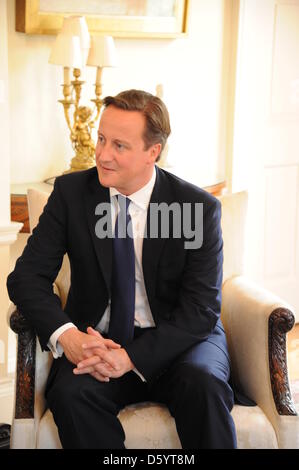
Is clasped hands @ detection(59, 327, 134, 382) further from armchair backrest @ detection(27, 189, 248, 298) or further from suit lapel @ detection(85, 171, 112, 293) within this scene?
armchair backrest @ detection(27, 189, 248, 298)

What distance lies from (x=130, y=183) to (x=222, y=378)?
66 cm

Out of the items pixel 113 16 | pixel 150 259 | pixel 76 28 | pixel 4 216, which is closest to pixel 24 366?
pixel 150 259

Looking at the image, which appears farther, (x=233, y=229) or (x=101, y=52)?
(x=101, y=52)

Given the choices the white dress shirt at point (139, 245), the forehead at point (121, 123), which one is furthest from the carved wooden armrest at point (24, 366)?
the forehead at point (121, 123)

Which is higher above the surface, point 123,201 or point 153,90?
point 153,90

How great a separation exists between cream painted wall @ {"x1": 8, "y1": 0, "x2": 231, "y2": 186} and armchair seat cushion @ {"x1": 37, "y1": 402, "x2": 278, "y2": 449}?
1.63m

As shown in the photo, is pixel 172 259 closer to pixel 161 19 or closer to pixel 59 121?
pixel 59 121

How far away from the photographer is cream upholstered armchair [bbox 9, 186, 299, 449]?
2.15m

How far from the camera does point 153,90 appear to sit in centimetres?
388

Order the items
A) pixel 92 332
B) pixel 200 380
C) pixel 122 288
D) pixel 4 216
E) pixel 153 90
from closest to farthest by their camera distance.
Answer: pixel 200 380, pixel 92 332, pixel 122 288, pixel 4 216, pixel 153 90

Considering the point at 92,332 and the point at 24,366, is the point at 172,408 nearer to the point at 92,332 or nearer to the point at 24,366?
the point at 92,332

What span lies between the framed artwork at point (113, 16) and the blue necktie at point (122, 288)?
1429mm

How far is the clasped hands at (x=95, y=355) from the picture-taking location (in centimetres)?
213

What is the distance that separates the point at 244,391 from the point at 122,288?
518 millimetres
